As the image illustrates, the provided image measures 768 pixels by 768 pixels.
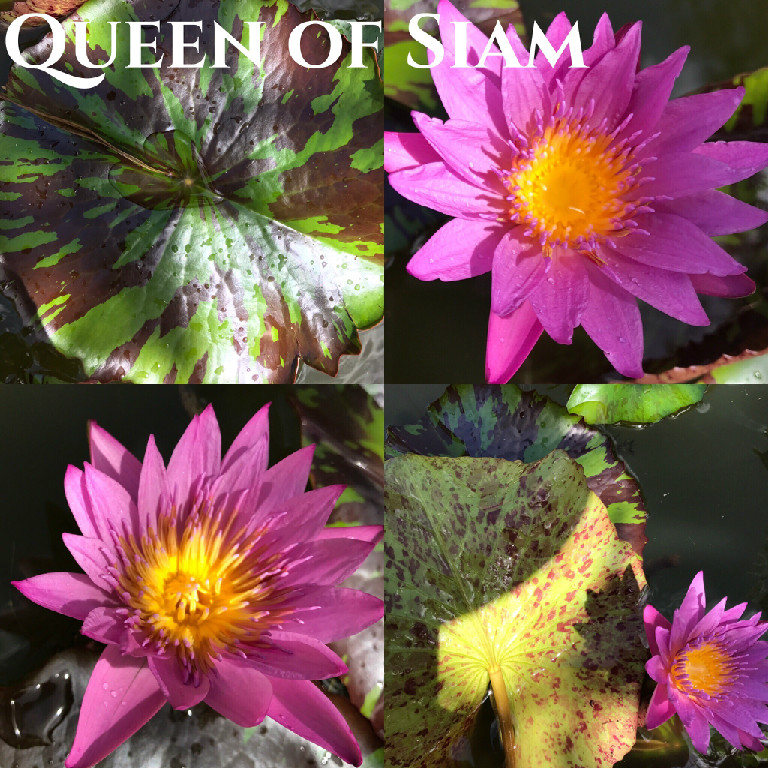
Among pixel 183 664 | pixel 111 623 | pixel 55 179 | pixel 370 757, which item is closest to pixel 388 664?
pixel 370 757

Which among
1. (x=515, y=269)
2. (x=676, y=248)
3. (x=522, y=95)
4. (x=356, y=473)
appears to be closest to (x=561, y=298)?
(x=515, y=269)

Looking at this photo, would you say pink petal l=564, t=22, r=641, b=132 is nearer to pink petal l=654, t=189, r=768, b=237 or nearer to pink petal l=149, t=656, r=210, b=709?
pink petal l=654, t=189, r=768, b=237

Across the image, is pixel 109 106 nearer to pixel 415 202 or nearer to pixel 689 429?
pixel 415 202

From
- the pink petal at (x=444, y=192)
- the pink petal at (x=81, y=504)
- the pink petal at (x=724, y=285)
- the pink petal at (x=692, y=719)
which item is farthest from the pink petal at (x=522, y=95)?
the pink petal at (x=692, y=719)

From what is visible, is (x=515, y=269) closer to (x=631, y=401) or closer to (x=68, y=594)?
(x=631, y=401)

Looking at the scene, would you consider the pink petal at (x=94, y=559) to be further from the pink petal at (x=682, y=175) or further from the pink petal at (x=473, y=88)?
the pink petal at (x=682, y=175)

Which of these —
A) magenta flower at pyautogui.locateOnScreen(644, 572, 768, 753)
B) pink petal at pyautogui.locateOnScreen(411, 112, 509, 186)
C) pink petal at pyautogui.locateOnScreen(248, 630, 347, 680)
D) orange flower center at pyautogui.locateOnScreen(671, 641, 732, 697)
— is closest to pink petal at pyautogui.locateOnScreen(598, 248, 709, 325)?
pink petal at pyautogui.locateOnScreen(411, 112, 509, 186)
